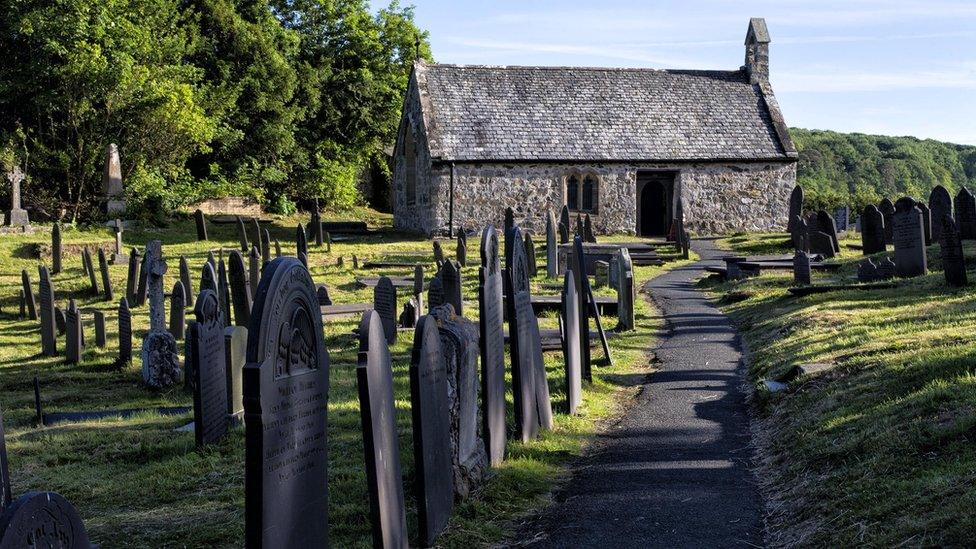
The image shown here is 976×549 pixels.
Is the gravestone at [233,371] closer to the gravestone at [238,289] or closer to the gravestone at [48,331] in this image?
the gravestone at [238,289]

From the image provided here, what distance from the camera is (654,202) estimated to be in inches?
1508

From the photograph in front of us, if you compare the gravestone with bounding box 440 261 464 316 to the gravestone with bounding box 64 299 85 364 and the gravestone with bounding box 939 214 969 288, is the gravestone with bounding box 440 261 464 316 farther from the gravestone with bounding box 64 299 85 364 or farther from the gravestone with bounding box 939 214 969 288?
the gravestone with bounding box 939 214 969 288

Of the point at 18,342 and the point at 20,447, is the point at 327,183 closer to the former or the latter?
the point at 18,342

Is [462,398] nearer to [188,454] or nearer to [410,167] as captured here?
[188,454]

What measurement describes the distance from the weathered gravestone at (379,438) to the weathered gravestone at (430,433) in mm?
221

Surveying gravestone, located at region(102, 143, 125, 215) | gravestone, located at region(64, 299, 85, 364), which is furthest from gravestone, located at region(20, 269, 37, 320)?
gravestone, located at region(102, 143, 125, 215)

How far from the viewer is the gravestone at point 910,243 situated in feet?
59.8

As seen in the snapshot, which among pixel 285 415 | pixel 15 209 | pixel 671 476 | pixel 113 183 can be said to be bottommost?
pixel 671 476

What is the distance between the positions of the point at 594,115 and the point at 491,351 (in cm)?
2970

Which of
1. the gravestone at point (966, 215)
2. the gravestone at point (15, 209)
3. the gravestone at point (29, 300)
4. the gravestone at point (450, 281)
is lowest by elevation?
the gravestone at point (29, 300)

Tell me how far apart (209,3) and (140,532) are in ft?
127

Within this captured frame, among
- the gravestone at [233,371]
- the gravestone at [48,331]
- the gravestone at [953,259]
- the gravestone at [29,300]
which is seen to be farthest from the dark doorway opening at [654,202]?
the gravestone at [233,371]

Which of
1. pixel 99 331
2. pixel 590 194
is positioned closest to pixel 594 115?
pixel 590 194

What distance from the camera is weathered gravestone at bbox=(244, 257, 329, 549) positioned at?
17.7ft
